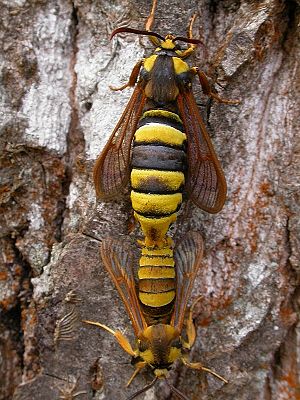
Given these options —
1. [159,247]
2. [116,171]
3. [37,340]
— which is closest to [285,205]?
[159,247]

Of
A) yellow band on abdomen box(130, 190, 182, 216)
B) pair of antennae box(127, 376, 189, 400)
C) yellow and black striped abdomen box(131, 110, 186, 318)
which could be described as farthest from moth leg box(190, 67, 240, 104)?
pair of antennae box(127, 376, 189, 400)

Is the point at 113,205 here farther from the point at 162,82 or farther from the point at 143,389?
the point at 143,389

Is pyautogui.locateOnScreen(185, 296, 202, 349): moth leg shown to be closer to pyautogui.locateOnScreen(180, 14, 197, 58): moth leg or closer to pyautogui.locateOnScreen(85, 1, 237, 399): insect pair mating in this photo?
pyautogui.locateOnScreen(85, 1, 237, 399): insect pair mating

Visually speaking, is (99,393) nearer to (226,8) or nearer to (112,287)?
(112,287)

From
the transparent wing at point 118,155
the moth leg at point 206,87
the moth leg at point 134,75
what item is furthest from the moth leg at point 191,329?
the moth leg at point 134,75

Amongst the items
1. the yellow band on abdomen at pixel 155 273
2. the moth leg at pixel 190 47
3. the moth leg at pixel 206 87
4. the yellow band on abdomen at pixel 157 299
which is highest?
the moth leg at pixel 190 47

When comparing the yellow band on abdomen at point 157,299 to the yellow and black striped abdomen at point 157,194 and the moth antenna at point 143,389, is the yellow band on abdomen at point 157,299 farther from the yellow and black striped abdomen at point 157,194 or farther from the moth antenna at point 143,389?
the moth antenna at point 143,389
